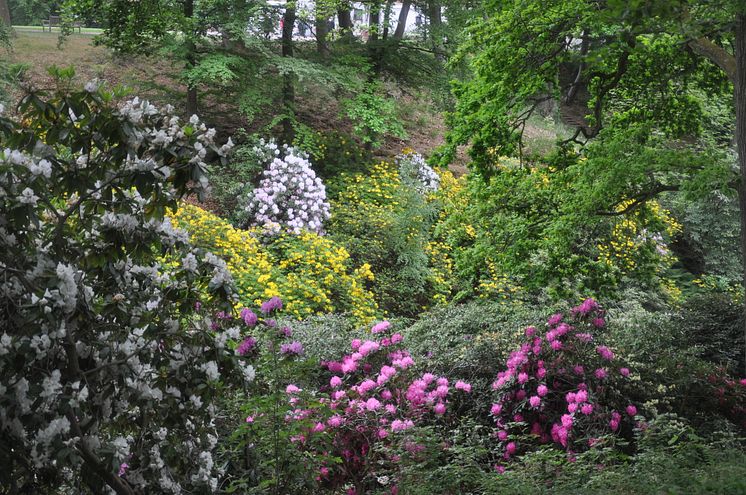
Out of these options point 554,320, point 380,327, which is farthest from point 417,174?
point 554,320

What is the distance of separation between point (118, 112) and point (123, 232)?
486 millimetres

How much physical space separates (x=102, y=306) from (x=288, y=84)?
11870mm

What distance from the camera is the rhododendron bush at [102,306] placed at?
2.77 metres

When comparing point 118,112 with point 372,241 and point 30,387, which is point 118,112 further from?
point 372,241

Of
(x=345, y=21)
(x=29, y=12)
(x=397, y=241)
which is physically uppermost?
(x=29, y=12)

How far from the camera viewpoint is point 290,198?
12883 millimetres

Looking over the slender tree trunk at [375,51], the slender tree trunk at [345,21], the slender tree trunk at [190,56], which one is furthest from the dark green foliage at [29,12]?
the slender tree trunk at [375,51]

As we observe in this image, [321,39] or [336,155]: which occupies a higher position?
[321,39]

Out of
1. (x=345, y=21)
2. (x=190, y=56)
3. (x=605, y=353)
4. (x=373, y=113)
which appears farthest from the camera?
(x=345, y=21)

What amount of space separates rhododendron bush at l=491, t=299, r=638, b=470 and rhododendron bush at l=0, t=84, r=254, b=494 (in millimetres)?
2834

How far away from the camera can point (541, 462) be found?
178 inches

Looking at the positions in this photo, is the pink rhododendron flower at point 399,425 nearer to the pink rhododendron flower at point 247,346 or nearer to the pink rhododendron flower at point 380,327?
the pink rhododendron flower at point 247,346

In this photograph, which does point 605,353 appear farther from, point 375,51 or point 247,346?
point 375,51

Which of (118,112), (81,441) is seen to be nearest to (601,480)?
(81,441)
